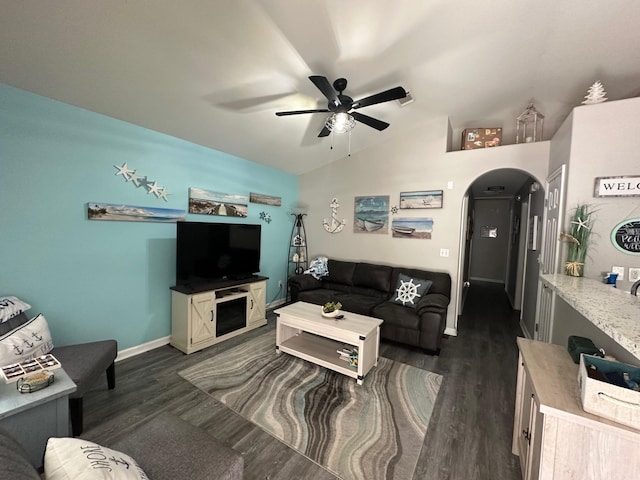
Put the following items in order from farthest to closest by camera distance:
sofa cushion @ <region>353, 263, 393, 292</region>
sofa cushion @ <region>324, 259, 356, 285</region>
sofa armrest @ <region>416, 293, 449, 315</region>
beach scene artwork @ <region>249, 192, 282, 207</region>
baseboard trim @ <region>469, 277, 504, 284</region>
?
baseboard trim @ <region>469, 277, 504, 284</region>, sofa cushion @ <region>324, 259, 356, 285</region>, beach scene artwork @ <region>249, 192, 282, 207</region>, sofa cushion @ <region>353, 263, 393, 292</region>, sofa armrest @ <region>416, 293, 449, 315</region>

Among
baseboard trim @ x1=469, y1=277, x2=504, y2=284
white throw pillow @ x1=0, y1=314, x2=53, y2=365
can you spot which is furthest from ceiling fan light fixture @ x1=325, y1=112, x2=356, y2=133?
baseboard trim @ x1=469, y1=277, x2=504, y2=284

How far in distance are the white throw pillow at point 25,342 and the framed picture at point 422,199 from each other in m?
4.18

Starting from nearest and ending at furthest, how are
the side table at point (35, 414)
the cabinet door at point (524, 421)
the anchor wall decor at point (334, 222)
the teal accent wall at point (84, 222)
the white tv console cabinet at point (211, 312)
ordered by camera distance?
the side table at point (35, 414), the cabinet door at point (524, 421), the teal accent wall at point (84, 222), the white tv console cabinet at point (211, 312), the anchor wall decor at point (334, 222)

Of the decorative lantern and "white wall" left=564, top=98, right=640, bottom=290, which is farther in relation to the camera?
the decorative lantern

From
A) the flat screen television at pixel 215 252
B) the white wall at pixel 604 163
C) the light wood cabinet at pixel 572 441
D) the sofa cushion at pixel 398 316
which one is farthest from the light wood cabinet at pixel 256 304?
the white wall at pixel 604 163

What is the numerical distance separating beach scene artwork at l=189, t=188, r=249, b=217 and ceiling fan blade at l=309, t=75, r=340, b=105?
2164mm

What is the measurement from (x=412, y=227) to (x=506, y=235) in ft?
17.0

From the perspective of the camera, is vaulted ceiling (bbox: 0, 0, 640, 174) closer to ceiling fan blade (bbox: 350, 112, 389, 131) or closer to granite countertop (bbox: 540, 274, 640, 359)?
ceiling fan blade (bbox: 350, 112, 389, 131)

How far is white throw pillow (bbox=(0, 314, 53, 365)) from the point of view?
164 cm

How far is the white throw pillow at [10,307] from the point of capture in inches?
73.7

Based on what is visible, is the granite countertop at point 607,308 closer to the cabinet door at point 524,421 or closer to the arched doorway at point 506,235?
the cabinet door at point 524,421

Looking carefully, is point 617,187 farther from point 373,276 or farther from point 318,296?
point 318,296

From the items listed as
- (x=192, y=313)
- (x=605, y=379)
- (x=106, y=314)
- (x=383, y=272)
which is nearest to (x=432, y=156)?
(x=383, y=272)

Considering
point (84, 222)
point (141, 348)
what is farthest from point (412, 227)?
point (84, 222)
